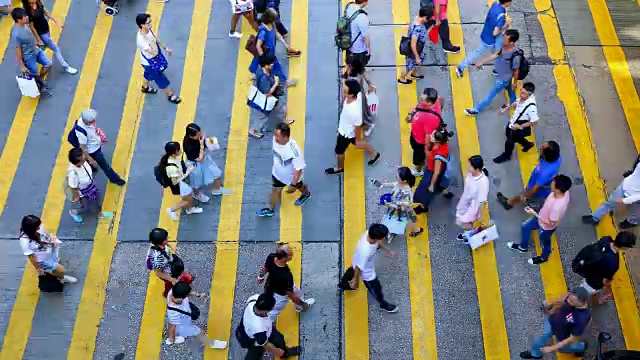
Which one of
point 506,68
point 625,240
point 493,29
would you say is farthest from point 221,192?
point 625,240

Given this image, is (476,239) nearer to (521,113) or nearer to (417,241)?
(417,241)

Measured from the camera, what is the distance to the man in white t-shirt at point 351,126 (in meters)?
9.06

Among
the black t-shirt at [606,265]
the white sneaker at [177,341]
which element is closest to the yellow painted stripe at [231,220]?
the white sneaker at [177,341]

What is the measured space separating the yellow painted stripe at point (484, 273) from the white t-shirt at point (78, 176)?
17.9ft

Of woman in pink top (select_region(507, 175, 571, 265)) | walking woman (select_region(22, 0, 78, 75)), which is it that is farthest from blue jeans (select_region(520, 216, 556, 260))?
walking woman (select_region(22, 0, 78, 75))

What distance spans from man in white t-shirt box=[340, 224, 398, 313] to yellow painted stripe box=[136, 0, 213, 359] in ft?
8.27

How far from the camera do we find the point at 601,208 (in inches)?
365

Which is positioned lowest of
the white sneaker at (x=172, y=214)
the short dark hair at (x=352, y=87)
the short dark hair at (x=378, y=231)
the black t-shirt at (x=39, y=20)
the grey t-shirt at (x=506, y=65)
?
the short dark hair at (x=378, y=231)

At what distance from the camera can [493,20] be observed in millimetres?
10469

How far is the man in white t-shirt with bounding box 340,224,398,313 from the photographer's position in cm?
745

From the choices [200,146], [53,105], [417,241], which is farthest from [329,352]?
[53,105]

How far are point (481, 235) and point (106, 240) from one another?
5.34m

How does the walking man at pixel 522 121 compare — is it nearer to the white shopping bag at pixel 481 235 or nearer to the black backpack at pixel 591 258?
the white shopping bag at pixel 481 235

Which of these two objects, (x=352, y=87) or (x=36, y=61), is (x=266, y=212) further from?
(x=36, y=61)
